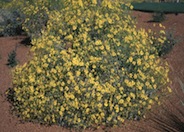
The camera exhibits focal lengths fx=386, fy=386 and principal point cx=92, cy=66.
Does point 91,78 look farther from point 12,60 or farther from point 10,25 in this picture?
point 10,25

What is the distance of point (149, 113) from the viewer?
6.68 metres

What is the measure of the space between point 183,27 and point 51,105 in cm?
674

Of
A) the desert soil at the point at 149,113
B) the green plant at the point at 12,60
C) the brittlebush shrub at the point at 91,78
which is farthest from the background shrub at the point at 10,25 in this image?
the brittlebush shrub at the point at 91,78

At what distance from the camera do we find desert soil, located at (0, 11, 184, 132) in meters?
6.40

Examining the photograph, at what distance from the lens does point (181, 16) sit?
12.8 metres

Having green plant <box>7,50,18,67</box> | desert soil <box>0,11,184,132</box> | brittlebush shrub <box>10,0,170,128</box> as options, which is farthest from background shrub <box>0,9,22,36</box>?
brittlebush shrub <box>10,0,170,128</box>

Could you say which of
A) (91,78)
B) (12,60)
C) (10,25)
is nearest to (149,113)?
(91,78)

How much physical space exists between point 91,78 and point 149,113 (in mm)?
1560

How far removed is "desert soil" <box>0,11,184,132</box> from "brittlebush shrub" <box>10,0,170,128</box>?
0.16 metres

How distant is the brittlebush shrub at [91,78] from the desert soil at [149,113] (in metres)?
0.16

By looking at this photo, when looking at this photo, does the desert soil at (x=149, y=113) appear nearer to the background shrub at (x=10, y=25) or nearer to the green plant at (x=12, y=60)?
the green plant at (x=12, y=60)

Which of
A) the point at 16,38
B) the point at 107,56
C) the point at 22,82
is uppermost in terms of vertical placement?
the point at 107,56

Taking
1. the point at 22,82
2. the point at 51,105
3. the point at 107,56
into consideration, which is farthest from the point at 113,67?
the point at 22,82

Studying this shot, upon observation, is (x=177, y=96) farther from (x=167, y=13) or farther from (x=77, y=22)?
(x=167, y=13)
